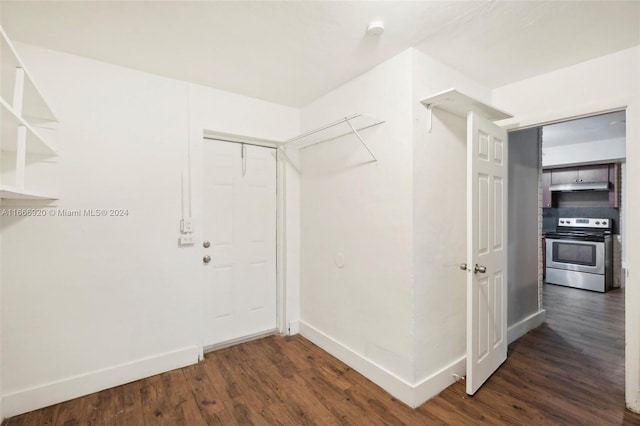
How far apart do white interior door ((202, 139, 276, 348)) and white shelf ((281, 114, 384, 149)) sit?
1.32 feet

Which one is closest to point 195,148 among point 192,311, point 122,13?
point 122,13

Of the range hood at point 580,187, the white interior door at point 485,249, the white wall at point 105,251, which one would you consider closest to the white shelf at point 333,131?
the white interior door at point 485,249

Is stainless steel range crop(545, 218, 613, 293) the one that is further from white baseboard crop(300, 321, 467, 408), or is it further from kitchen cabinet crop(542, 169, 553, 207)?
white baseboard crop(300, 321, 467, 408)

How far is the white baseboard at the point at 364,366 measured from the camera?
2127mm

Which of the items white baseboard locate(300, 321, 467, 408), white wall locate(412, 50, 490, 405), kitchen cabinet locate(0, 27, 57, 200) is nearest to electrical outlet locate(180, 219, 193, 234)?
kitchen cabinet locate(0, 27, 57, 200)

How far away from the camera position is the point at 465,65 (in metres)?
2.36

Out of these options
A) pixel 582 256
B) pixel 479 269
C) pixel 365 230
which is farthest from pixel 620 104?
pixel 582 256

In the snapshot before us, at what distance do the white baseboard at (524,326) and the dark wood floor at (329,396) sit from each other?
5.5 inches

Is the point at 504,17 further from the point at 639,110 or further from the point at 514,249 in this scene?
the point at 514,249

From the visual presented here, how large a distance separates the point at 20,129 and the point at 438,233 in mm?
2608

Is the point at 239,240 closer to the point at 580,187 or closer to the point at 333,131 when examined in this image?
the point at 333,131

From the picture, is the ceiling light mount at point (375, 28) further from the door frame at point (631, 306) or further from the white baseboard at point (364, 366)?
the white baseboard at point (364, 366)

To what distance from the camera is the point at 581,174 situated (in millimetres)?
5457

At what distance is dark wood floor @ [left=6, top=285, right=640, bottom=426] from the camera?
6.44 ft
